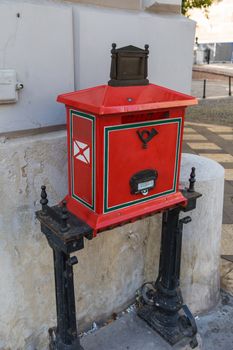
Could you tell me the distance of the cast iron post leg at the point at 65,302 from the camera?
1621 mm

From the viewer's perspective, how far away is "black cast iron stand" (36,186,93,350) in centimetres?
Answer: 149

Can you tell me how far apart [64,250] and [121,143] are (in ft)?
1.65

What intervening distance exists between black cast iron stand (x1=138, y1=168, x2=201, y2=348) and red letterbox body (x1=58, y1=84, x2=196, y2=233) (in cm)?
36

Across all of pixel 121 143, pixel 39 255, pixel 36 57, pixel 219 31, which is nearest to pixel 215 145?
pixel 39 255

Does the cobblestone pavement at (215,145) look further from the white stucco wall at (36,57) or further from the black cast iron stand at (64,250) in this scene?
the white stucco wall at (36,57)

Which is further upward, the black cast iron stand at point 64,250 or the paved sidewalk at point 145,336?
the black cast iron stand at point 64,250

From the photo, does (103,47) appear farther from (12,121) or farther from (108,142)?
(108,142)

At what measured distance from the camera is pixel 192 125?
8273 mm

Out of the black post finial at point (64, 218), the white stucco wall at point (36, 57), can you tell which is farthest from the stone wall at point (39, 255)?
the black post finial at point (64, 218)

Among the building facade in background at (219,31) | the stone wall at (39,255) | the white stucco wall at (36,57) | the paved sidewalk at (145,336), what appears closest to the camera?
the white stucco wall at (36,57)

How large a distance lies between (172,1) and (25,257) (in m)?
1.79

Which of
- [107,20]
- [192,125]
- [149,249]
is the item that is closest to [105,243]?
[149,249]

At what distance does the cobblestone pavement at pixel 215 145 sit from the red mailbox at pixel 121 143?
8.58ft

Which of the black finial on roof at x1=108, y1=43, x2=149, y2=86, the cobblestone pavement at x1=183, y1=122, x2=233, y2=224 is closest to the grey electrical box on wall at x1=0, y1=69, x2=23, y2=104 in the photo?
the black finial on roof at x1=108, y1=43, x2=149, y2=86
